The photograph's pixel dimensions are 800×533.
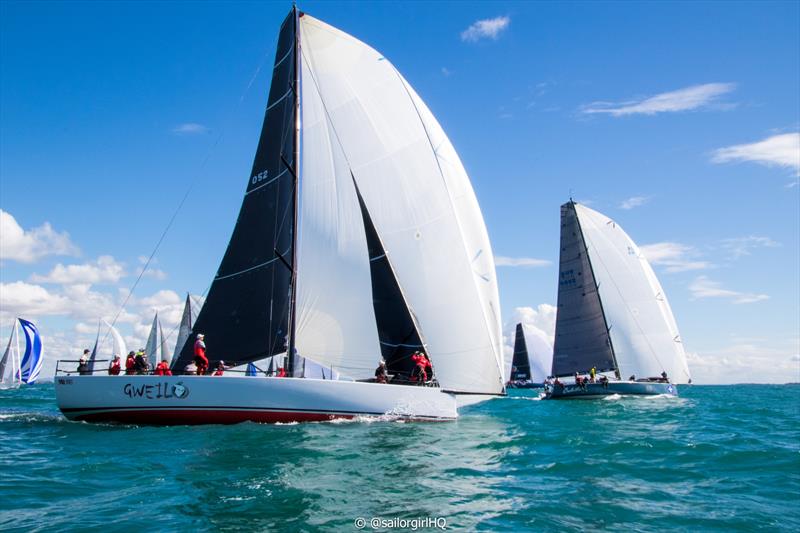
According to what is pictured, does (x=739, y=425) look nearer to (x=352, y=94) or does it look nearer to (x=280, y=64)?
(x=352, y=94)

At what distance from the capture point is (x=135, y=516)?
24.3 feet

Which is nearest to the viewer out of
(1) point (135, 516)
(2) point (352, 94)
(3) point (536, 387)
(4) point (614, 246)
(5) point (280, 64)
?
(1) point (135, 516)

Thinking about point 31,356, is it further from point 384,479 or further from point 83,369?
point 384,479

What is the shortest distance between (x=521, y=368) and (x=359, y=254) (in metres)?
69.3

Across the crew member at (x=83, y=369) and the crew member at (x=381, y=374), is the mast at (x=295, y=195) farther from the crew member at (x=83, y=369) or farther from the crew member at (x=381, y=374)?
the crew member at (x=83, y=369)

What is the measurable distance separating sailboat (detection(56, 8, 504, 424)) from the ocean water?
2.54m

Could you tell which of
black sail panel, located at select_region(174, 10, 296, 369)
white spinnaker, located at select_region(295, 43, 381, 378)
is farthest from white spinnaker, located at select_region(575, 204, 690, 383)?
black sail panel, located at select_region(174, 10, 296, 369)

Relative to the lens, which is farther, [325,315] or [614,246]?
[614,246]

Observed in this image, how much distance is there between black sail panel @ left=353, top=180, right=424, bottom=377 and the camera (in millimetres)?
Result: 18000

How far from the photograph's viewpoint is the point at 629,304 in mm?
38406

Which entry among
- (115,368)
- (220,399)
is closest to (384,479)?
(220,399)

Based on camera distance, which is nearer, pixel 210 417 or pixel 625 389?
pixel 210 417

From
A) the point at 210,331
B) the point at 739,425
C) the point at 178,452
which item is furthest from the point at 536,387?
the point at 178,452

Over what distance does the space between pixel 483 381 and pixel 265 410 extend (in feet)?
20.8
